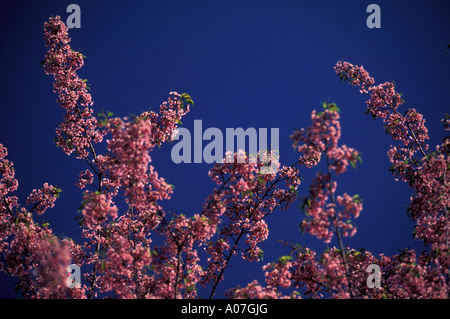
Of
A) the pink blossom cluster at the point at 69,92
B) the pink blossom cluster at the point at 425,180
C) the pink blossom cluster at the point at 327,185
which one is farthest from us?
the pink blossom cluster at the point at 69,92

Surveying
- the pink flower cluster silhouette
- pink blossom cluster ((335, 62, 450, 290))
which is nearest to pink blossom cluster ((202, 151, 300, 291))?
the pink flower cluster silhouette

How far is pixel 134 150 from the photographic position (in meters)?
4.66

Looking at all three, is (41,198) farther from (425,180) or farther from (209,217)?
(425,180)

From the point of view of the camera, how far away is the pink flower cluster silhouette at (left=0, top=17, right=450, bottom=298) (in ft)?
14.7

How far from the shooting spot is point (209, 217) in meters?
5.12

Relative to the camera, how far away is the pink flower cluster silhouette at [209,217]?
4.49m

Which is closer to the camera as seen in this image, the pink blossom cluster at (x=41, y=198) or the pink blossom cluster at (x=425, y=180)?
the pink blossom cluster at (x=425, y=180)

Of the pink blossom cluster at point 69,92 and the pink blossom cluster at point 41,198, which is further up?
the pink blossom cluster at point 69,92

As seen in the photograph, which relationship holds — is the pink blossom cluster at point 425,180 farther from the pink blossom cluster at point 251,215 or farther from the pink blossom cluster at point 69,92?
the pink blossom cluster at point 69,92

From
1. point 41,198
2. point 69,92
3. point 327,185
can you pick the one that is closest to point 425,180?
point 327,185

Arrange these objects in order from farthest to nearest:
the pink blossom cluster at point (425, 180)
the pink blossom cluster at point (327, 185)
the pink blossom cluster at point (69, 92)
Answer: the pink blossom cluster at point (69, 92) < the pink blossom cluster at point (425, 180) < the pink blossom cluster at point (327, 185)

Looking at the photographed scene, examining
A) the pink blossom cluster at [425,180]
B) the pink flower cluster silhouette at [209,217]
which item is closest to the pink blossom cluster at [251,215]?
the pink flower cluster silhouette at [209,217]
